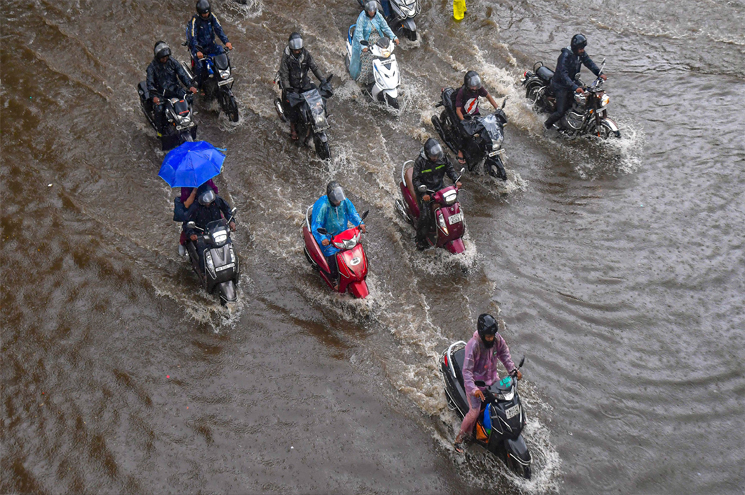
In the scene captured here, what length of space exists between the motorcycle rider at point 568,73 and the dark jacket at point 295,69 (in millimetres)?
4592

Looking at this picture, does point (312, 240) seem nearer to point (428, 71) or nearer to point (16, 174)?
point (16, 174)

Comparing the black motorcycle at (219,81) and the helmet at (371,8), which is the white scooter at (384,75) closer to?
the helmet at (371,8)

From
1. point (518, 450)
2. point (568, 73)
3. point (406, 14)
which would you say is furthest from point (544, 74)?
point (518, 450)

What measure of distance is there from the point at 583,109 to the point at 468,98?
2.39 meters

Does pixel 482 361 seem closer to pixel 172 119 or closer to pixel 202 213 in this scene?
pixel 202 213

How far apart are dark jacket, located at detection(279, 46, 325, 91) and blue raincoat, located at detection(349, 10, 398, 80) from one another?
2.02 meters

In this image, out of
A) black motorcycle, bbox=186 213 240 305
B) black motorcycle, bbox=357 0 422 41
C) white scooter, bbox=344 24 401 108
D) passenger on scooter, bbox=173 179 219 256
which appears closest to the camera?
black motorcycle, bbox=186 213 240 305

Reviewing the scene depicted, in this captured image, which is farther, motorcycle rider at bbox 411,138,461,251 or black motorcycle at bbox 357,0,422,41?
black motorcycle at bbox 357,0,422,41

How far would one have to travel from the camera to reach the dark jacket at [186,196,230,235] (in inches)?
287

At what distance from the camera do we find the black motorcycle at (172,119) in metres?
9.21

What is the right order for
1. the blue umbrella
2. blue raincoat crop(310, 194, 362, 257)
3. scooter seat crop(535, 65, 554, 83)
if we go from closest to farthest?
1. the blue umbrella
2. blue raincoat crop(310, 194, 362, 257)
3. scooter seat crop(535, 65, 554, 83)

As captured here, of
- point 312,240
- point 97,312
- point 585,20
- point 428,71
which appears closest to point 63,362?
point 97,312

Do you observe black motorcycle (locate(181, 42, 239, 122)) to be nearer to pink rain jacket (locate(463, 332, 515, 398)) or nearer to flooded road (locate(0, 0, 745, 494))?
flooded road (locate(0, 0, 745, 494))

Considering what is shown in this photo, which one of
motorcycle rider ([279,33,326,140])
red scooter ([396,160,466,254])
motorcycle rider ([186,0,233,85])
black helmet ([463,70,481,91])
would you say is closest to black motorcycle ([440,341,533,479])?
red scooter ([396,160,466,254])
